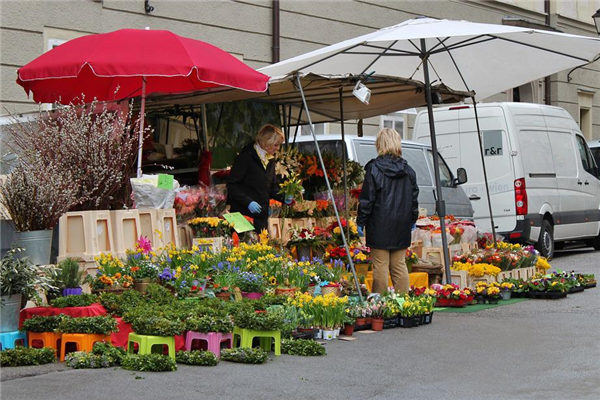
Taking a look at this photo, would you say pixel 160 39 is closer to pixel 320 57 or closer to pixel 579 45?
pixel 320 57

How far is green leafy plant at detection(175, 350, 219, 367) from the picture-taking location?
7344 millimetres

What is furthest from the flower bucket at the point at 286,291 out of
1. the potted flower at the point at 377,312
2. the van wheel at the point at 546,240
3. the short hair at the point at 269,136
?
the van wheel at the point at 546,240

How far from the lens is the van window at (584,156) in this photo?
18750 mm

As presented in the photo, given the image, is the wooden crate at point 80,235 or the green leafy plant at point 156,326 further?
the wooden crate at point 80,235

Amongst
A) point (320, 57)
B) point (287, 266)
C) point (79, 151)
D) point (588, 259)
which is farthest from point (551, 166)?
point (79, 151)

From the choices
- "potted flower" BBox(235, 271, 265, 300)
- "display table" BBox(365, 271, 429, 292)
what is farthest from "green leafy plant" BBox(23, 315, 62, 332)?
"display table" BBox(365, 271, 429, 292)

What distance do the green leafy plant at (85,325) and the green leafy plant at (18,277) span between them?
1.42 ft

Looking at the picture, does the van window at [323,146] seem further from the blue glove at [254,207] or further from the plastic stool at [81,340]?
the plastic stool at [81,340]

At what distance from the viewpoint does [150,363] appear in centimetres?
707

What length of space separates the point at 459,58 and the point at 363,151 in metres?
2.37

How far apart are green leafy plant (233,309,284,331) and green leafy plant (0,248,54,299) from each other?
151cm

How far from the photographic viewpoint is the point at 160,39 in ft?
33.3

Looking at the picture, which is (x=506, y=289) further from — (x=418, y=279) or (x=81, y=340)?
(x=81, y=340)

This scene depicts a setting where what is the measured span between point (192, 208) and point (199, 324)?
3.20 m
